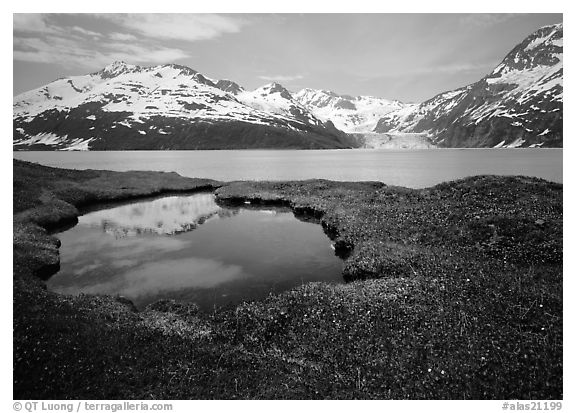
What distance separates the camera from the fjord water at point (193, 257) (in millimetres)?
19328

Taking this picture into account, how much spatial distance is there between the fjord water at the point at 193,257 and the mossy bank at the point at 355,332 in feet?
6.89

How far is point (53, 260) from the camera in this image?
22.2 meters

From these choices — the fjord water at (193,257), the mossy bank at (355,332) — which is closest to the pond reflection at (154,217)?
the fjord water at (193,257)

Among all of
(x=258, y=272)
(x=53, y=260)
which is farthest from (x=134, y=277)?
(x=258, y=272)

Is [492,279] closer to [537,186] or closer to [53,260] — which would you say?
[537,186]

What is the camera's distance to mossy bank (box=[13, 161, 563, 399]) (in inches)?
369

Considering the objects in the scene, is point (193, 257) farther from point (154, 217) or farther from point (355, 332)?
point (154, 217)

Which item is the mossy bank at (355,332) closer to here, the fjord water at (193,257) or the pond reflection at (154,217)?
the fjord water at (193,257)

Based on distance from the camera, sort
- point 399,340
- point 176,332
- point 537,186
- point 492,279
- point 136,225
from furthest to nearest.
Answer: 1. point 136,225
2. point 537,186
3. point 492,279
4. point 176,332
5. point 399,340

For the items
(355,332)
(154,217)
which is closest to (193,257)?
(355,332)

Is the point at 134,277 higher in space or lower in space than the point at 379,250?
lower
